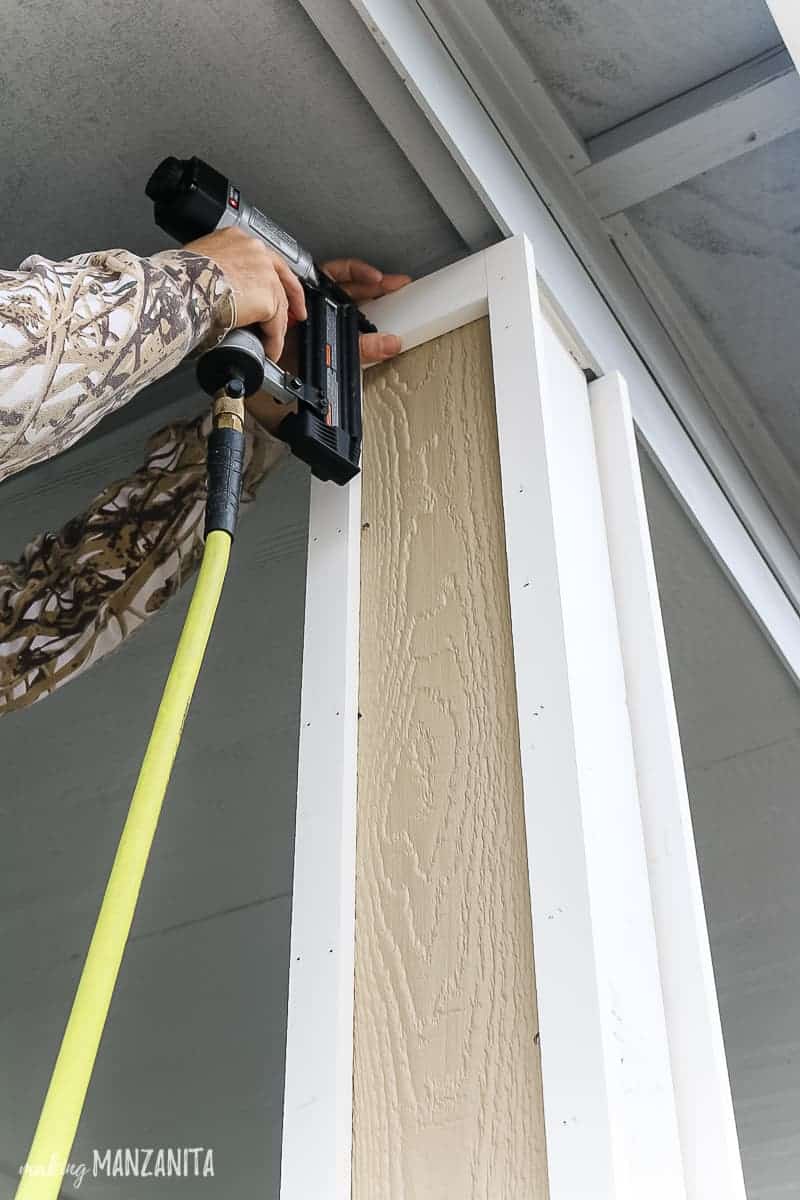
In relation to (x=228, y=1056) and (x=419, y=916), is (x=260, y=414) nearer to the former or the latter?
(x=419, y=916)

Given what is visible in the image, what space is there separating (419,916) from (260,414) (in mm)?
514

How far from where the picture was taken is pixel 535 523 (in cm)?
100

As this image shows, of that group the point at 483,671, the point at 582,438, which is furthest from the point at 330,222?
the point at 483,671

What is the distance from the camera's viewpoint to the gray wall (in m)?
1.97

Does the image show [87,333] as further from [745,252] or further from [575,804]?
[745,252]

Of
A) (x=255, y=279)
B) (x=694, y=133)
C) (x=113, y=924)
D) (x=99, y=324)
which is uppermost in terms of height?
(x=694, y=133)

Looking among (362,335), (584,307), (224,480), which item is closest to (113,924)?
(224,480)

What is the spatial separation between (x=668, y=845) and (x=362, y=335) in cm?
58

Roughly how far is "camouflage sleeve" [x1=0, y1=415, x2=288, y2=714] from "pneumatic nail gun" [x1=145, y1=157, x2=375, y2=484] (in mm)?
137

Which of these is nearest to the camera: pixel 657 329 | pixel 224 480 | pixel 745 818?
pixel 224 480

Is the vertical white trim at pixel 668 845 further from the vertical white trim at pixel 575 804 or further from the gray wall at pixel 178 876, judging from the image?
the gray wall at pixel 178 876

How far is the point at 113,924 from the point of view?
0.70 m

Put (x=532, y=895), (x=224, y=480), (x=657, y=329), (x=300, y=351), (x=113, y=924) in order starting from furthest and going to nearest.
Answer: (x=657, y=329) → (x=300, y=351) → (x=224, y=480) → (x=532, y=895) → (x=113, y=924)

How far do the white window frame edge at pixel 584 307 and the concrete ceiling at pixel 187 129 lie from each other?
0.06 metres
